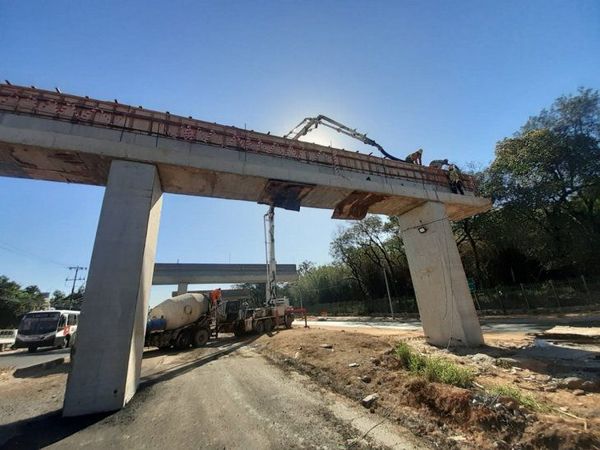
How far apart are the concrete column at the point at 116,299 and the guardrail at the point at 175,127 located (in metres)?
1.45

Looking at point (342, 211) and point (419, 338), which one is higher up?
point (342, 211)

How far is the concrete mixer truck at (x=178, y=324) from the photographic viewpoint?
14.4 meters

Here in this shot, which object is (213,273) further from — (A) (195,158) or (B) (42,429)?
(B) (42,429)

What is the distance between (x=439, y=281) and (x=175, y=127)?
11288 millimetres

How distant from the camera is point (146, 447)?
14.8 feet

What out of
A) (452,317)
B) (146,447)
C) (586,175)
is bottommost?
(146,447)

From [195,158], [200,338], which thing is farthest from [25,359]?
[195,158]

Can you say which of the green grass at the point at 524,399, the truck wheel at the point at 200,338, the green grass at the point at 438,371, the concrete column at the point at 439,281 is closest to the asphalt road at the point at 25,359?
the truck wheel at the point at 200,338

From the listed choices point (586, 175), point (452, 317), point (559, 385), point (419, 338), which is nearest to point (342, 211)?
point (452, 317)

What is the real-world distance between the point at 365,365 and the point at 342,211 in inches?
257

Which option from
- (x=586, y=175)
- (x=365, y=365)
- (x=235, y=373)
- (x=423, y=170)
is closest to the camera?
(x=365, y=365)

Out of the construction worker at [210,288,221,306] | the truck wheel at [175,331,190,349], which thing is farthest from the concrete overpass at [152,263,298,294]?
the truck wheel at [175,331,190,349]

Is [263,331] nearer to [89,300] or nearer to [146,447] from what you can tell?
[89,300]

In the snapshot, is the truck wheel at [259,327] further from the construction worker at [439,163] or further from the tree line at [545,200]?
the tree line at [545,200]
